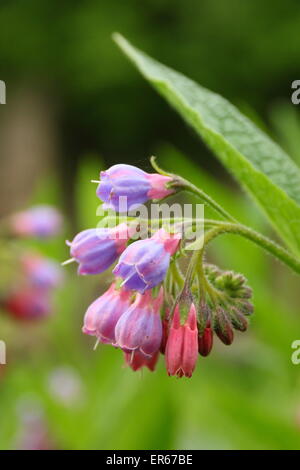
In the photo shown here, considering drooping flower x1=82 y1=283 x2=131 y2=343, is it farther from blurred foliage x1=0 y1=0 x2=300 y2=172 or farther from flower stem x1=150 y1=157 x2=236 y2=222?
blurred foliage x1=0 y1=0 x2=300 y2=172

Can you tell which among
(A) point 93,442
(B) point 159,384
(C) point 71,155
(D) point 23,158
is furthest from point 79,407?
(C) point 71,155

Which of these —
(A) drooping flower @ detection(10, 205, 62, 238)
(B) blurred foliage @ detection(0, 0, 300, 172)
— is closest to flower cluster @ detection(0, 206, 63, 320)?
(A) drooping flower @ detection(10, 205, 62, 238)

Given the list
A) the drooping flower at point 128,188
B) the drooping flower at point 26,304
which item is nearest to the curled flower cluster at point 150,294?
the drooping flower at point 128,188

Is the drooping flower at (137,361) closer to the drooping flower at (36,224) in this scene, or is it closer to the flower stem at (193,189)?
the flower stem at (193,189)

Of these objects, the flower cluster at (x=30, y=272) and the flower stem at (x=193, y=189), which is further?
the flower cluster at (x=30, y=272)

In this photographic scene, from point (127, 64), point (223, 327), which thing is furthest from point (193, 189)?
point (127, 64)

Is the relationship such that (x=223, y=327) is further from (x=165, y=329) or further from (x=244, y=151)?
(x=244, y=151)
